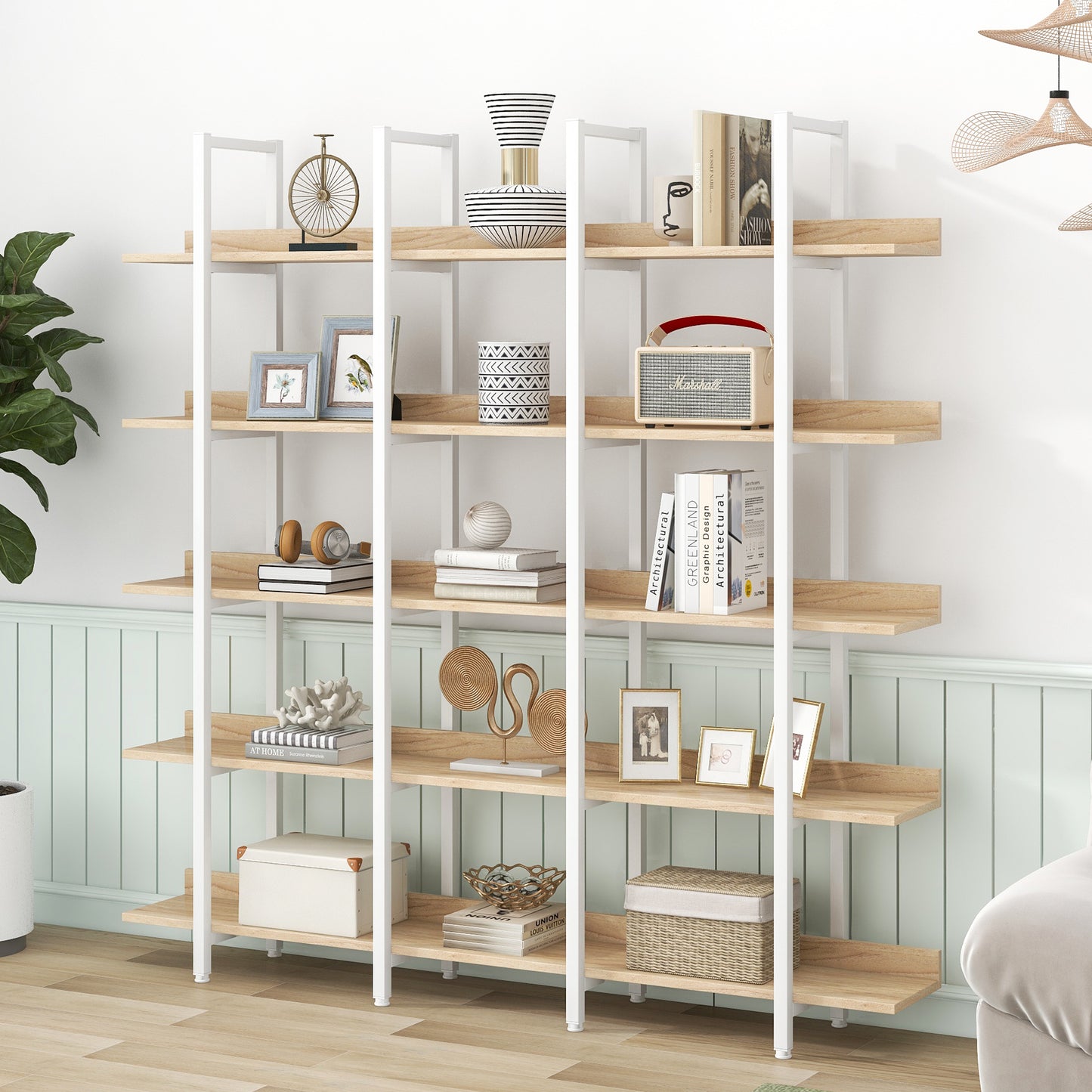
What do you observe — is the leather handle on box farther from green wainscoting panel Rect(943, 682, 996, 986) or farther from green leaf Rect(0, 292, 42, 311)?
green leaf Rect(0, 292, 42, 311)

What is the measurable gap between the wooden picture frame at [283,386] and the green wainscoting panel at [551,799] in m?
0.59

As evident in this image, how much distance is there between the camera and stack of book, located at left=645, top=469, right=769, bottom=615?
3.64m

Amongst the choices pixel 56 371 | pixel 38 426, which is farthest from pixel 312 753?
pixel 56 371

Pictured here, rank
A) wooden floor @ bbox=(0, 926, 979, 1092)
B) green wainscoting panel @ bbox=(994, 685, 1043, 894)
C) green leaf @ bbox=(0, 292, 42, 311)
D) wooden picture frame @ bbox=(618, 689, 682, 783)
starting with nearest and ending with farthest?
wooden floor @ bbox=(0, 926, 979, 1092), green wainscoting panel @ bbox=(994, 685, 1043, 894), wooden picture frame @ bbox=(618, 689, 682, 783), green leaf @ bbox=(0, 292, 42, 311)

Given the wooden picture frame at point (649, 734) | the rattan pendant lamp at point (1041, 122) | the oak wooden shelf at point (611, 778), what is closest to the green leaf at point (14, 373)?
the oak wooden shelf at point (611, 778)

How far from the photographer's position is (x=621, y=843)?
411 cm

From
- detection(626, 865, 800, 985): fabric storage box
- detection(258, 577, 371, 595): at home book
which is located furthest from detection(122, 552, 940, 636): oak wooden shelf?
detection(626, 865, 800, 985): fabric storage box

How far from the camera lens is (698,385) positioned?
12.0ft

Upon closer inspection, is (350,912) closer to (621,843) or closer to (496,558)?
(621,843)

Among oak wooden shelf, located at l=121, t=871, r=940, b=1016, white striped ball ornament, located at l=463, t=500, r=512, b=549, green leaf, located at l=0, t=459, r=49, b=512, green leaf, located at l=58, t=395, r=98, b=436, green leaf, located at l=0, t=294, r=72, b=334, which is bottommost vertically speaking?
oak wooden shelf, located at l=121, t=871, r=940, b=1016

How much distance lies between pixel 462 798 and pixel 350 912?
42cm

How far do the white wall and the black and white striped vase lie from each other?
287 mm

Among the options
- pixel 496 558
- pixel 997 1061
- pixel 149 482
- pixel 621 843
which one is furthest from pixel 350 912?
pixel 997 1061

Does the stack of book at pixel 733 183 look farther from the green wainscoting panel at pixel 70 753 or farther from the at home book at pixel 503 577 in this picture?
the green wainscoting panel at pixel 70 753
